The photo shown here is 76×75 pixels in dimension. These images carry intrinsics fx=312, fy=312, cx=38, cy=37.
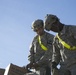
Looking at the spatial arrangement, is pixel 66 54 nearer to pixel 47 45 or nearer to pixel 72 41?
pixel 72 41

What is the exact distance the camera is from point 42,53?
31.2 feet

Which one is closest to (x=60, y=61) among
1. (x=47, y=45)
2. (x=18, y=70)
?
(x=18, y=70)

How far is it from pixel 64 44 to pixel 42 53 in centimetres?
239

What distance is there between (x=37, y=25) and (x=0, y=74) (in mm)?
1925

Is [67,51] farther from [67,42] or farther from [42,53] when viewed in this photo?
[42,53]

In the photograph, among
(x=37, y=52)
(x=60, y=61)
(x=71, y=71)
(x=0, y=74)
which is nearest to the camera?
(x=71, y=71)

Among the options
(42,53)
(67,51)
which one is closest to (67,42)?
(67,51)

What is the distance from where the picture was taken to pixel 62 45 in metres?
7.31

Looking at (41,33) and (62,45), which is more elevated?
(41,33)

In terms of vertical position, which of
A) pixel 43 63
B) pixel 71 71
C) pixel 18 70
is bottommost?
pixel 71 71

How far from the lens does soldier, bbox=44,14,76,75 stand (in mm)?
6996

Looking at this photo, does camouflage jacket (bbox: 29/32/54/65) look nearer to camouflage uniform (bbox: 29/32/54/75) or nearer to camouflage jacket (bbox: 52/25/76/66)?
camouflage uniform (bbox: 29/32/54/75)

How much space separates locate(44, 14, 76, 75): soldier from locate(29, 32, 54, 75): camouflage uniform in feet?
5.02

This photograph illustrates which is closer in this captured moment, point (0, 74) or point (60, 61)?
point (60, 61)
